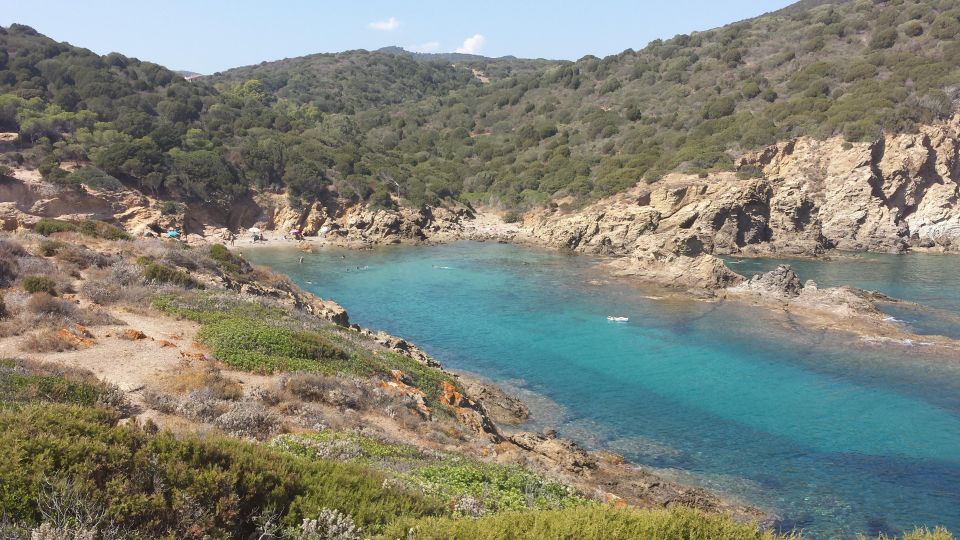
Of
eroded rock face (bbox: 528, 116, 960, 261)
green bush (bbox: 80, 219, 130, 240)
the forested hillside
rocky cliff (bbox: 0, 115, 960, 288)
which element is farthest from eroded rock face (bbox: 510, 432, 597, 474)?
the forested hillside

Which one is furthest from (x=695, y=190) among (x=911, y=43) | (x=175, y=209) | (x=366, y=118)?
(x=366, y=118)

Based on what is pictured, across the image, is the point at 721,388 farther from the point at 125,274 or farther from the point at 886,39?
the point at 886,39

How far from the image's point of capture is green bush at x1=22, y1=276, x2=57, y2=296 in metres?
15.4

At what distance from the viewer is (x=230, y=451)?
19.5 feet

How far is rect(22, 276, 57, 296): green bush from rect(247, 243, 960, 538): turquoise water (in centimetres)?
1474

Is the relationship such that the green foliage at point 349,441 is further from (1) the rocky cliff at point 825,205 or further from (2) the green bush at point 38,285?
(1) the rocky cliff at point 825,205

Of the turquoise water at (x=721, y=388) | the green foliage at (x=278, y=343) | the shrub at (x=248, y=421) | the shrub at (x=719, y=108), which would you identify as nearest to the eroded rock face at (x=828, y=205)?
the turquoise water at (x=721, y=388)

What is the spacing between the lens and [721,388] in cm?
2298

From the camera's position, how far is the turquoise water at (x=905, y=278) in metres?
31.8

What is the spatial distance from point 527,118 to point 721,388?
75723 mm

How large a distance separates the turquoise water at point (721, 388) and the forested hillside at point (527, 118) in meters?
23.0

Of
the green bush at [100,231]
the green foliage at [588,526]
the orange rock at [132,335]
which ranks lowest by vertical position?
the orange rock at [132,335]

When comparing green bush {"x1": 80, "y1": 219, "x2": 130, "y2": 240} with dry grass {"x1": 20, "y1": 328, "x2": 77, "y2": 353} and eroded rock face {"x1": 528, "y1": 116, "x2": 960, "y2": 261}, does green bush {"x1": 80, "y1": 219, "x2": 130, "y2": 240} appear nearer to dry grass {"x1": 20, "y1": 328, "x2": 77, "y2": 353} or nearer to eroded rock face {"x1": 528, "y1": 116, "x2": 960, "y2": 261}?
dry grass {"x1": 20, "y1": 328, "x2": 77, "y2": 353}

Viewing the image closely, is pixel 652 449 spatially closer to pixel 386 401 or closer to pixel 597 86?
pixel 386 401
